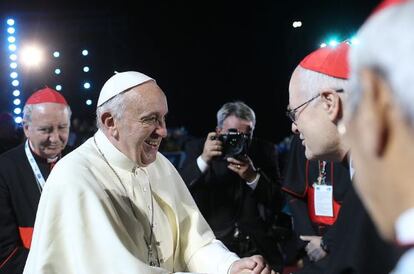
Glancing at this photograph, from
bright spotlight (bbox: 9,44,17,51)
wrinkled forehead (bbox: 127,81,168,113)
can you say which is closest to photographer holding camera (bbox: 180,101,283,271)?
wrinkled forehead (bbox: 127,81,168,113)

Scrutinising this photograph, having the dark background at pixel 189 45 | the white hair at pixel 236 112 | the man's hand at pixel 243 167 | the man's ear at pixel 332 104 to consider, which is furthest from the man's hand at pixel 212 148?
the dark background at pixel 189 45

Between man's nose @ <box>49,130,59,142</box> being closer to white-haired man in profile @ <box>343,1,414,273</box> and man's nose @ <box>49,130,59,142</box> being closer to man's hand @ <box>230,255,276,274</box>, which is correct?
man's hand @ <box>230,255,276,274</box>

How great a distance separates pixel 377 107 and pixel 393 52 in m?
0.09

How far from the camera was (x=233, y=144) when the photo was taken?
4387 millimetres

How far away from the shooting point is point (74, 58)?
8914 mm

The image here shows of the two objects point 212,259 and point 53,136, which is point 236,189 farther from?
point 212,259

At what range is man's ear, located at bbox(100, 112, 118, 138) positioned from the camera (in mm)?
2957

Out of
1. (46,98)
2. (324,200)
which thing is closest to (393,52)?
(324,200)

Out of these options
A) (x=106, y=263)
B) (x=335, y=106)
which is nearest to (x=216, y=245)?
(x=106, y=263)

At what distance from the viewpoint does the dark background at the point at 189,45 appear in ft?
28.3

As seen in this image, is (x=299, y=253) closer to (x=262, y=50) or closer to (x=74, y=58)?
(x=74, y=58)

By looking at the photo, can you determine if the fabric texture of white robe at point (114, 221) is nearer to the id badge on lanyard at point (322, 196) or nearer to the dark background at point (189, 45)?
the id badge on lanyard at point (322, 196)

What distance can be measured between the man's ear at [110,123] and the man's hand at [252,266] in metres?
0.94

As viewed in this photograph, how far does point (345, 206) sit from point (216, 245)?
4.25ft
